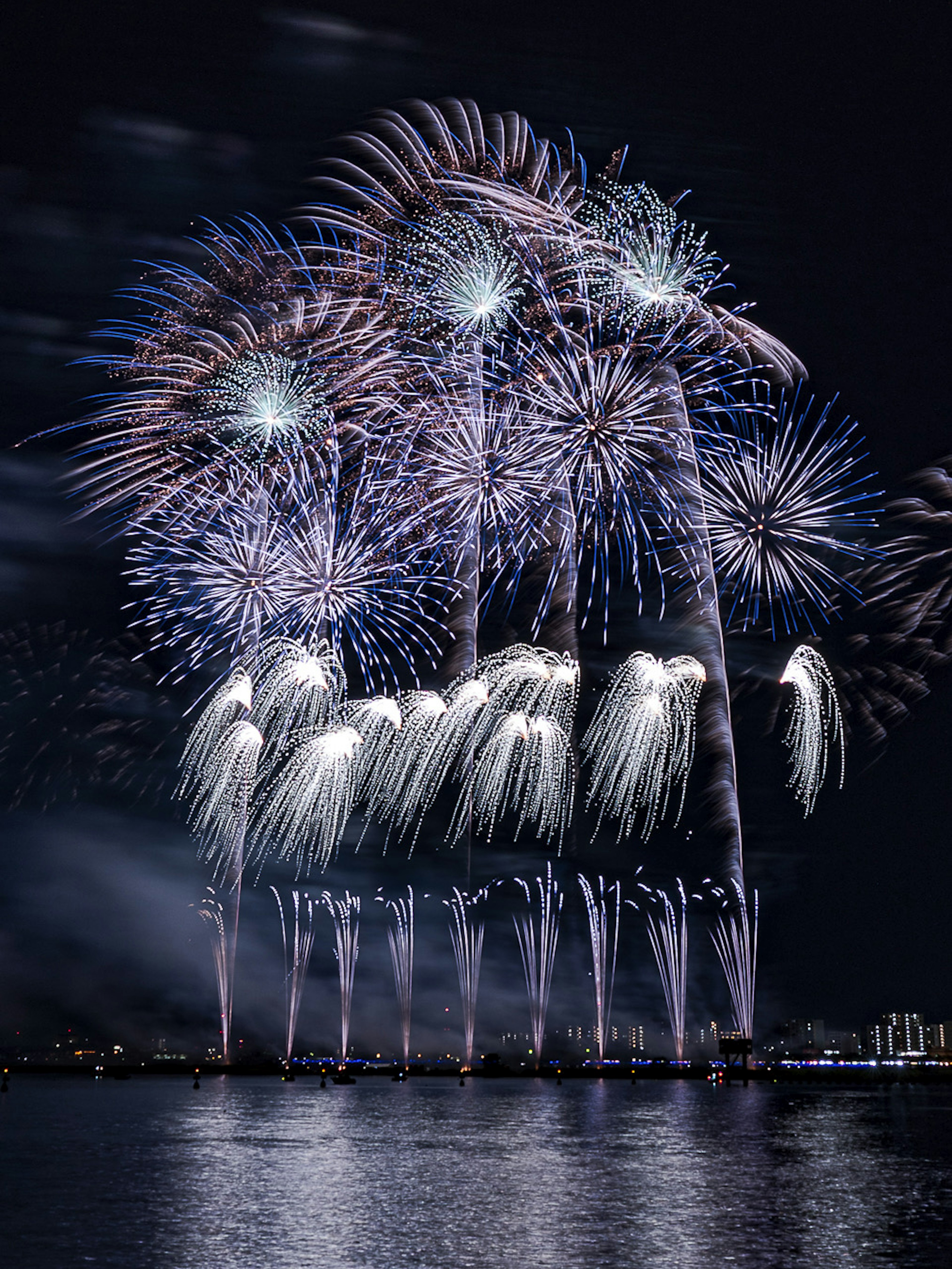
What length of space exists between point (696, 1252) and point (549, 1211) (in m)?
6.92

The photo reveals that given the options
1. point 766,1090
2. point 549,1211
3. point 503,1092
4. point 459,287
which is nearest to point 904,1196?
point 549,1211

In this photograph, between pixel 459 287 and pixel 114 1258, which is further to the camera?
pixel 459 287

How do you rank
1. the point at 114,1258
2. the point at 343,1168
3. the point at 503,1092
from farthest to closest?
the point at 503,1092 < the point at 343,1168 < the point at 114,1258

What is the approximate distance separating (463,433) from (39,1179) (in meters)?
27.2

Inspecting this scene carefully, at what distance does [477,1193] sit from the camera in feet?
114

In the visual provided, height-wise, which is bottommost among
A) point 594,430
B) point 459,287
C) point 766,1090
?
point 766,1090

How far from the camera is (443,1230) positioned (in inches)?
1088

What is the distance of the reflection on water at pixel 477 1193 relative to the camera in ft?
80.6

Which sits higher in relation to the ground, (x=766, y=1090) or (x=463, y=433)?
(x=463, y=433)

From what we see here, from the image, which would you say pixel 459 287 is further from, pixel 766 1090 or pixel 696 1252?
pixel 766 1090

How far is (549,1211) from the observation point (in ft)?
101

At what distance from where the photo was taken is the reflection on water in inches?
968

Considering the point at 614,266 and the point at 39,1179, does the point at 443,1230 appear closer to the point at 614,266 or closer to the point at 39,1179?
the point at 39,1179

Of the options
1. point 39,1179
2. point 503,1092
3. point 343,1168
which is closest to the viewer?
point 39,1179
